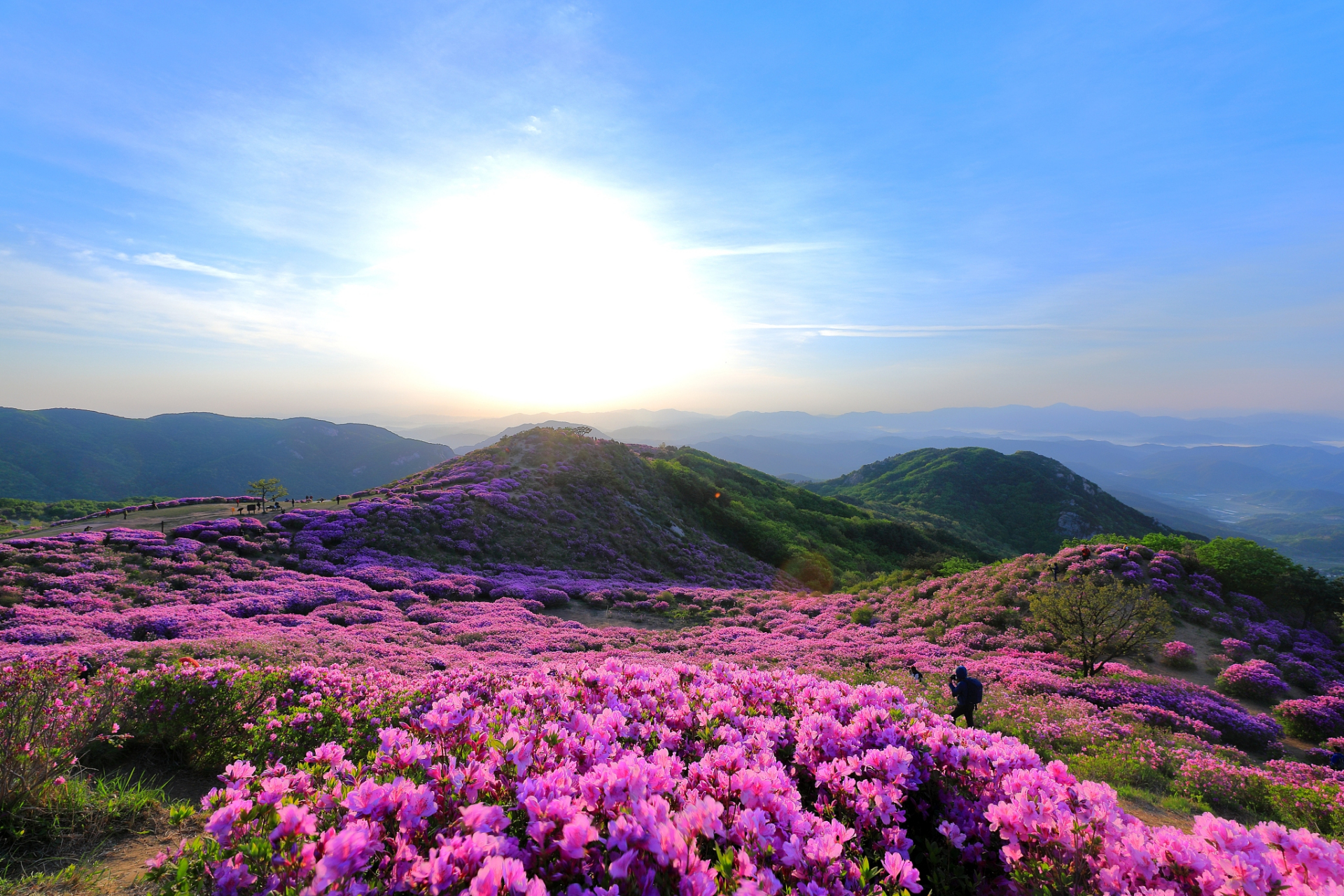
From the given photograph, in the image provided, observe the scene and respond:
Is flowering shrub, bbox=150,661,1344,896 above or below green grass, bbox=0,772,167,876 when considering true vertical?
above

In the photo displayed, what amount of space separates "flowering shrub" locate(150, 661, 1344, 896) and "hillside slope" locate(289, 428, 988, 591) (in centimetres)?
2562

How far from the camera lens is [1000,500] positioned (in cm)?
8675

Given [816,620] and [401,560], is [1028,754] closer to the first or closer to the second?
[816,620]

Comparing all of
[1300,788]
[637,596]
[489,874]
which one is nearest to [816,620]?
[637,596]

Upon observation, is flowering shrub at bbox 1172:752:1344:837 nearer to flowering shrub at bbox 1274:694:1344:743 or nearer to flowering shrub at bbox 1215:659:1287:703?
flowering shrub at bbox 1274:694:1344:743

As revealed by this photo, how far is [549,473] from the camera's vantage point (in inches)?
1539

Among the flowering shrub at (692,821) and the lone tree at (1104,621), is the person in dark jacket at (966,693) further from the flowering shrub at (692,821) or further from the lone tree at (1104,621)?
the lone tree at (1104,621)

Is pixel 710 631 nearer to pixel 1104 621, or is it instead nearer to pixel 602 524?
pixel 1104 621

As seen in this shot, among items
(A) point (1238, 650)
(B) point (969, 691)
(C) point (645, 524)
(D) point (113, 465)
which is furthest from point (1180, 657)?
(D) point (113, 465)

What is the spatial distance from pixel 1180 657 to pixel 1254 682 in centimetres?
158

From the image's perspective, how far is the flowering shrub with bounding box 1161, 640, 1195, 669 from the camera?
14.5 m

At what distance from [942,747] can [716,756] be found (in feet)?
7.21

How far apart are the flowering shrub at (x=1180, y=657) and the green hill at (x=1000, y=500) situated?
5067cm

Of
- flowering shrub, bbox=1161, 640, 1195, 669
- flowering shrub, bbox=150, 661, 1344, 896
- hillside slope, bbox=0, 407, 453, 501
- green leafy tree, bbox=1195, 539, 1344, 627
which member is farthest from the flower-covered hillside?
hillside slope, bbox=0, 407, 453, 501
